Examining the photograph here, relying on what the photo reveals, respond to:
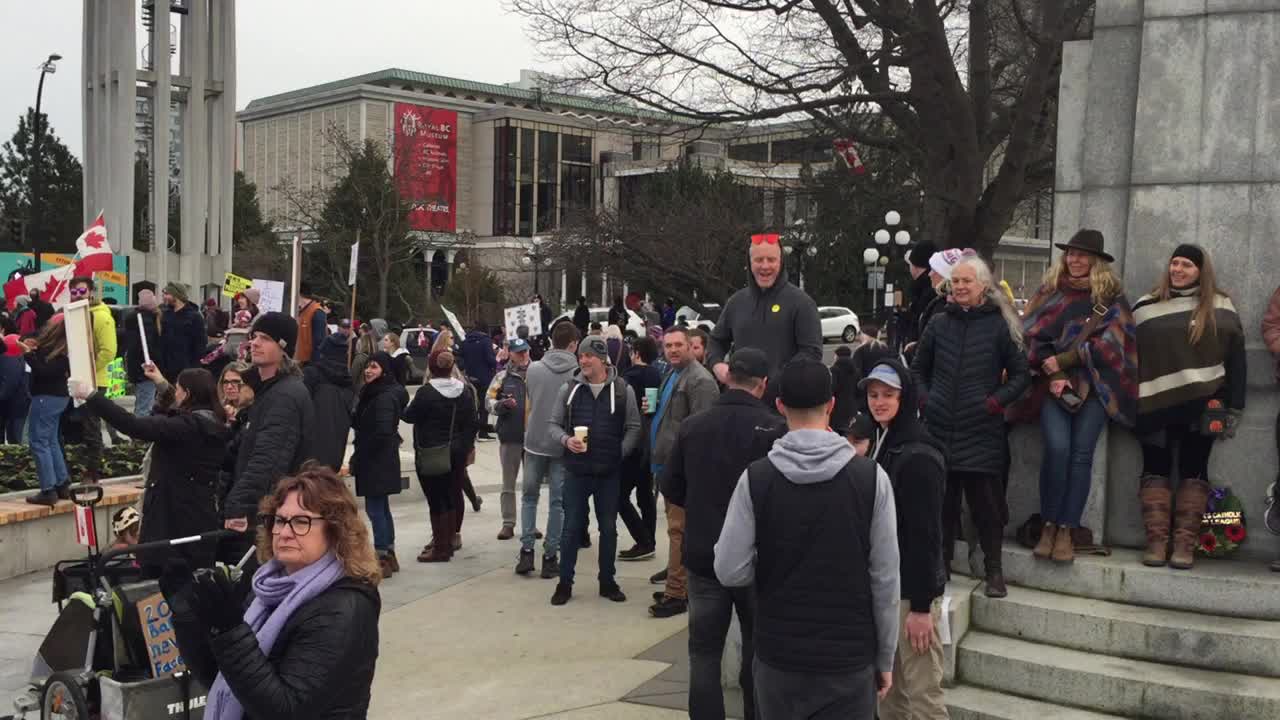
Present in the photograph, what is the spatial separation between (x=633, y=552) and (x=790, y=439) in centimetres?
679

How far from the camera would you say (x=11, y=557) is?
9.83 meters

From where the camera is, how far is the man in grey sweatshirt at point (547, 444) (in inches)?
390

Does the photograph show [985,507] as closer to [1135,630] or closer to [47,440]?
[1135,630]

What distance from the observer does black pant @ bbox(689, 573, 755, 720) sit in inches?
228

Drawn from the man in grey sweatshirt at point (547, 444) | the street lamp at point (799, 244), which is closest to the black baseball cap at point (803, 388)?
the man in grey sweatshirt at point (547, 444)

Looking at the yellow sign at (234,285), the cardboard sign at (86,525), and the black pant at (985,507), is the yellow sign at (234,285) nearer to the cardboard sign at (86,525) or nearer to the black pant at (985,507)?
the cardboard sign at (86,525)

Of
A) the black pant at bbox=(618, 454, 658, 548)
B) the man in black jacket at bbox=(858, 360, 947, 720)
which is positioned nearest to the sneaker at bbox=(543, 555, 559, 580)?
the black pant at bbox=(618, 454, 658, 548)

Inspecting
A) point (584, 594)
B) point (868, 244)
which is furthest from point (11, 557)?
point (868, 244)

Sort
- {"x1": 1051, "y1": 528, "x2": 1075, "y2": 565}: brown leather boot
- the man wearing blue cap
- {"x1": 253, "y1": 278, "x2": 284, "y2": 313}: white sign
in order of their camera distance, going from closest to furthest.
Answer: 1. {"x1": 1051, "y1": 528, "x2": 1075, "y2": 565}: brown leather boot
2. the man wearing blue cap
3. {"x1": 253, "y1": 278, "x2": 284, "y2": 313}: white sign

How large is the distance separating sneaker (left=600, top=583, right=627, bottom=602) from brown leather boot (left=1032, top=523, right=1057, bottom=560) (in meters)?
3.33

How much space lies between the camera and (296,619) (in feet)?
11.4

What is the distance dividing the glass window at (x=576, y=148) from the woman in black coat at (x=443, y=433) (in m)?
107

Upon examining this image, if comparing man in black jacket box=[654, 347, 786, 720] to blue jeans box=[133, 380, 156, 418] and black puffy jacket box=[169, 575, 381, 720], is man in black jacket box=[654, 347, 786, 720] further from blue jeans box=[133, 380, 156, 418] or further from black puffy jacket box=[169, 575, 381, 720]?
blue jeans box=[133, 380, 156, 418]

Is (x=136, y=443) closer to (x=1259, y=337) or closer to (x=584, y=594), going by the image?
(x=584, y=594)
